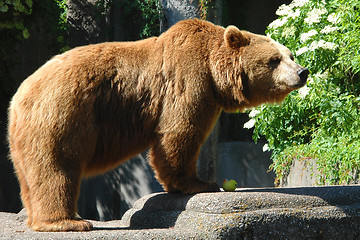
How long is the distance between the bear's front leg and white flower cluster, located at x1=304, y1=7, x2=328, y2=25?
3.35m

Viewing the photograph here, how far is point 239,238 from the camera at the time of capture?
343 cm

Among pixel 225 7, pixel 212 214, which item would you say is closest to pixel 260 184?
pixel 225 7

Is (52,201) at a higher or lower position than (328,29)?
lower

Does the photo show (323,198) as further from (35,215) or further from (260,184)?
(260,184)

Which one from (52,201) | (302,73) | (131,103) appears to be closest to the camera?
(52,201)

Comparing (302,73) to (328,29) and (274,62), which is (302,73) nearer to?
(274,62)

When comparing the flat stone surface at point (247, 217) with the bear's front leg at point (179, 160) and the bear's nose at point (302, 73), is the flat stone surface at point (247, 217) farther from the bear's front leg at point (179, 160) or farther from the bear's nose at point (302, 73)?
the bear's nose at point (302, 73)

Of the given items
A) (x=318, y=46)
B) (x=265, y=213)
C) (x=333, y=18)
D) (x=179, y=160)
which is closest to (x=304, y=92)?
(x=318, y=46)

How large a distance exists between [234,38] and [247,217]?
5.00ft

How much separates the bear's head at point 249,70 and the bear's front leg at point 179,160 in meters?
0.52

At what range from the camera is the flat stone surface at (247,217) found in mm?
3369

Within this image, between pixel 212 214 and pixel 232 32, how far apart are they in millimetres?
1537

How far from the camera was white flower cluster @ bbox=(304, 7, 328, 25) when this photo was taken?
6453 millimetres

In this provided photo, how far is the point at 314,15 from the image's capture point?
6461 millimetres
